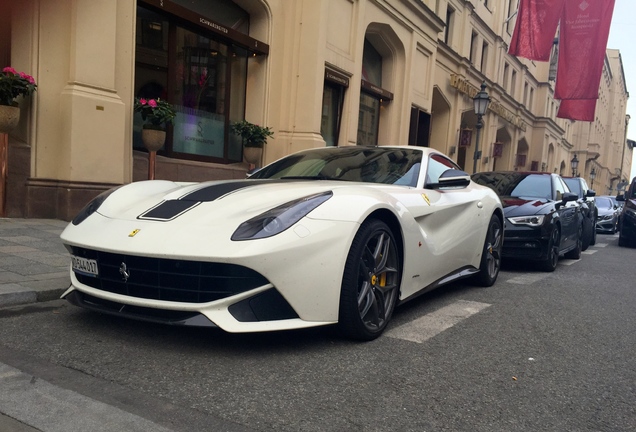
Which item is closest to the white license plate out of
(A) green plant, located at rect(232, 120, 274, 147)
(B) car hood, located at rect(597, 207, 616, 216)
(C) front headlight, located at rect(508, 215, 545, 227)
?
(C) front headlight, located at rect(508, 215, 545, 227)

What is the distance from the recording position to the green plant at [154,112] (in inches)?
338

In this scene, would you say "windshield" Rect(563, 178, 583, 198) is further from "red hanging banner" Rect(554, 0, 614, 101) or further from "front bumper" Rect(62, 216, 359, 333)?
"red hanging banner" Rect(554, 0, 614, 101)

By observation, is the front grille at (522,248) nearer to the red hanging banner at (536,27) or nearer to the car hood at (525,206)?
the car hood at (525,206)

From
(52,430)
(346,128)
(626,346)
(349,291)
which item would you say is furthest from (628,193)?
(52,430)

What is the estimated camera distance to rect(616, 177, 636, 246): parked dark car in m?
12.4

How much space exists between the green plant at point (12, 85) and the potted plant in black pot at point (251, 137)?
4638mm

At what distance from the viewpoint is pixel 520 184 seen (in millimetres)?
8133

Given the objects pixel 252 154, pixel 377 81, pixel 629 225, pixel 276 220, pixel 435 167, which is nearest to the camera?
pixel 276 220

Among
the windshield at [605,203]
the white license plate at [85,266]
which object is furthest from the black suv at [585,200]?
the windshield at [605,203]

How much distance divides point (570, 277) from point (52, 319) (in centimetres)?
593

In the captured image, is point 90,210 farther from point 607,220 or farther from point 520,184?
point 607,220

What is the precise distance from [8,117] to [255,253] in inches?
233

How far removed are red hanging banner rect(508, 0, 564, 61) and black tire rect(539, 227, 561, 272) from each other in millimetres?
14568

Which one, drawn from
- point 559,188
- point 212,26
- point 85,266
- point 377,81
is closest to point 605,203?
point 377,81
